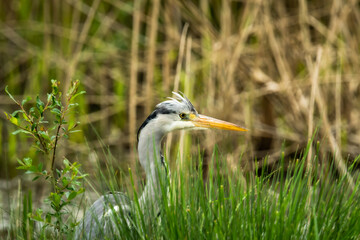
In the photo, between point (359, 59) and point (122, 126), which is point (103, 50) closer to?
point (122, 126)

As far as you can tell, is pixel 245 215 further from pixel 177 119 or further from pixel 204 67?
pixel 204 67

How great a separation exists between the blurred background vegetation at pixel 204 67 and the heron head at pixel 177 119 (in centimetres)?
94

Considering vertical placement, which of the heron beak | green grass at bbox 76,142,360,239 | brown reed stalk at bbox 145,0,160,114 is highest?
brown reed stalk at bbox 145,0,160,114

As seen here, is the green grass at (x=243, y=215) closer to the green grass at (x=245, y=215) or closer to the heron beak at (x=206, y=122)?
the green grass at (x=245, y=215)

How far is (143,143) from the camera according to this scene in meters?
2.91

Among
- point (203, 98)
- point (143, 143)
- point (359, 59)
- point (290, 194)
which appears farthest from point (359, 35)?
point (290, 194)

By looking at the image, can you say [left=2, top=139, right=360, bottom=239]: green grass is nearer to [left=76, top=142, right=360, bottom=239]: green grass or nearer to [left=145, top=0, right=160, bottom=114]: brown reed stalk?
[left=76, top=142, right=360, bottom=239]: green grass

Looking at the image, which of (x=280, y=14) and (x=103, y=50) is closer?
(x=280, y=14)

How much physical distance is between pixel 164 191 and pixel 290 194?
0.43 metres

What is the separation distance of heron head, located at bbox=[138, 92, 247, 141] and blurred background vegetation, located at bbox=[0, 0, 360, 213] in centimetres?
94

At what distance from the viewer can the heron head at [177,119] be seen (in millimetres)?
2970

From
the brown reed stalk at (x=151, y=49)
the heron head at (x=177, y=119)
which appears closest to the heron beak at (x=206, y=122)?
the heron head at (x=177, y=119)

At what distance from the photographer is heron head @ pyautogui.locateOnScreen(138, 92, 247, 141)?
117 inches

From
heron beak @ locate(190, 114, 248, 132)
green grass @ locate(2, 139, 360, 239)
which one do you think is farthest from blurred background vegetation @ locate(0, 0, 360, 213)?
green grass @ locate(2, 139, 360, 239)
